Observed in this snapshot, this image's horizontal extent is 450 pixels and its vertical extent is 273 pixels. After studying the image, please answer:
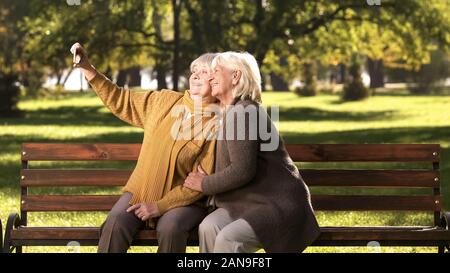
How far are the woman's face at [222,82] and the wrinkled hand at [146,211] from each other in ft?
2.33

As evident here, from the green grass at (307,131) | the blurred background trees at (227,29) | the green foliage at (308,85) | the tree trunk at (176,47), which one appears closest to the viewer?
the green grass at (307,131)

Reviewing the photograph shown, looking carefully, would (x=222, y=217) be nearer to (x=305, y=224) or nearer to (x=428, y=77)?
(x=305, y=224)

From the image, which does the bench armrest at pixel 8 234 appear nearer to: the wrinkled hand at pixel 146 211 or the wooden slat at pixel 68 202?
the wooden slat at pixel 68 202

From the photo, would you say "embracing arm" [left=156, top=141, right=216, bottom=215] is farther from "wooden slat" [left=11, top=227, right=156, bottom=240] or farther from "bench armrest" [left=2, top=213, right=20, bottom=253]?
"bench armrest" [left=2, top=213, right=20, bottom=253]

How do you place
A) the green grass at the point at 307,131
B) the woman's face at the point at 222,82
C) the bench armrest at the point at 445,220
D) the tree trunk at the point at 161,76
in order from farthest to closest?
the tree trunk at the point at 161,76, the green grass at the point at 307,131, the bench armrest at the point at 445,220, the woman's face at the point at 222,82

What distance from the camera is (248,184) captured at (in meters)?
5.54

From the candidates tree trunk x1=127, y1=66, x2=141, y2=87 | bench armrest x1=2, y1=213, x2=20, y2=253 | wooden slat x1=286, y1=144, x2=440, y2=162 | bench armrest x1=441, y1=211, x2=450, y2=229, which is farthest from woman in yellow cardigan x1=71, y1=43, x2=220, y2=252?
tree trunk x1=127, y1=66, x2=141, y2=87

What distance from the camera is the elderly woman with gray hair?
5.42 metres

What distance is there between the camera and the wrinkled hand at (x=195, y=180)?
18.4ft

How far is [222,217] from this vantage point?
5535 mm

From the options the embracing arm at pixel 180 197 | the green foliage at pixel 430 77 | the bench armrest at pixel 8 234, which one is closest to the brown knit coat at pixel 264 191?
the embracing arm at pixel 180 197

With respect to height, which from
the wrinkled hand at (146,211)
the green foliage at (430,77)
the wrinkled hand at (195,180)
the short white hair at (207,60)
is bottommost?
the green foliage at (430,77)

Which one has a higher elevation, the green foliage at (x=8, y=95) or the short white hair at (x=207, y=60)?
the short white hair at (x=207, y=60)
